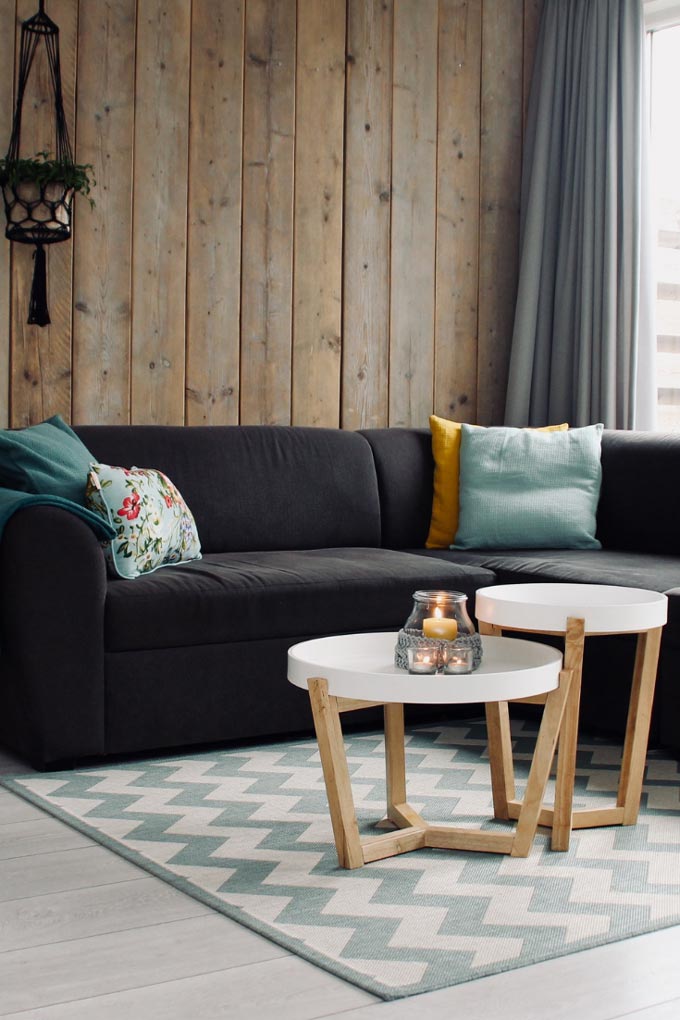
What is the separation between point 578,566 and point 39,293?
175 centimetres

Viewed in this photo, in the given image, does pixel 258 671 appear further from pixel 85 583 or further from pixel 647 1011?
→ pixel 647 1011

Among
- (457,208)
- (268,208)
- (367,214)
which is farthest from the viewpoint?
(457,208)

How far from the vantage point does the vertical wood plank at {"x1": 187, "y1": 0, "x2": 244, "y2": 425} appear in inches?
157

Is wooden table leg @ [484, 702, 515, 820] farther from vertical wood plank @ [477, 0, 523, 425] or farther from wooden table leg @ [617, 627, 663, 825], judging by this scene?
vertical wood plank @ [477, 0, 523, 425]

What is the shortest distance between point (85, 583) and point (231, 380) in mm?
1446

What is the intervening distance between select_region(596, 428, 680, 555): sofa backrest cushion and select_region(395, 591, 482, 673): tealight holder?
65.0 inches

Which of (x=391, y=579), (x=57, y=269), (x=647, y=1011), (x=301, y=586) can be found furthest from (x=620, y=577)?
(x=57, y=269)

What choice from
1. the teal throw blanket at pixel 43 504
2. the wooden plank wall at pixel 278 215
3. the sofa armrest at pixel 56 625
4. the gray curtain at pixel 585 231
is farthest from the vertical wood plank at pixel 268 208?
the sofa armrest at pixel 56 625

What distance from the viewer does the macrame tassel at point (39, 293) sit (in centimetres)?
368

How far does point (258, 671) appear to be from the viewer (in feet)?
10.0

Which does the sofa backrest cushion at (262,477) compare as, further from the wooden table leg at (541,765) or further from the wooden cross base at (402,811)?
the wooden table leg at (541,765)

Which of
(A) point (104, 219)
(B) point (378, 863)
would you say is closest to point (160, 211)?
(A) point (104, 219)

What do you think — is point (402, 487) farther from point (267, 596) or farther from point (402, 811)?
point (402, 811)

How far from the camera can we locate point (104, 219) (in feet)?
12.6
